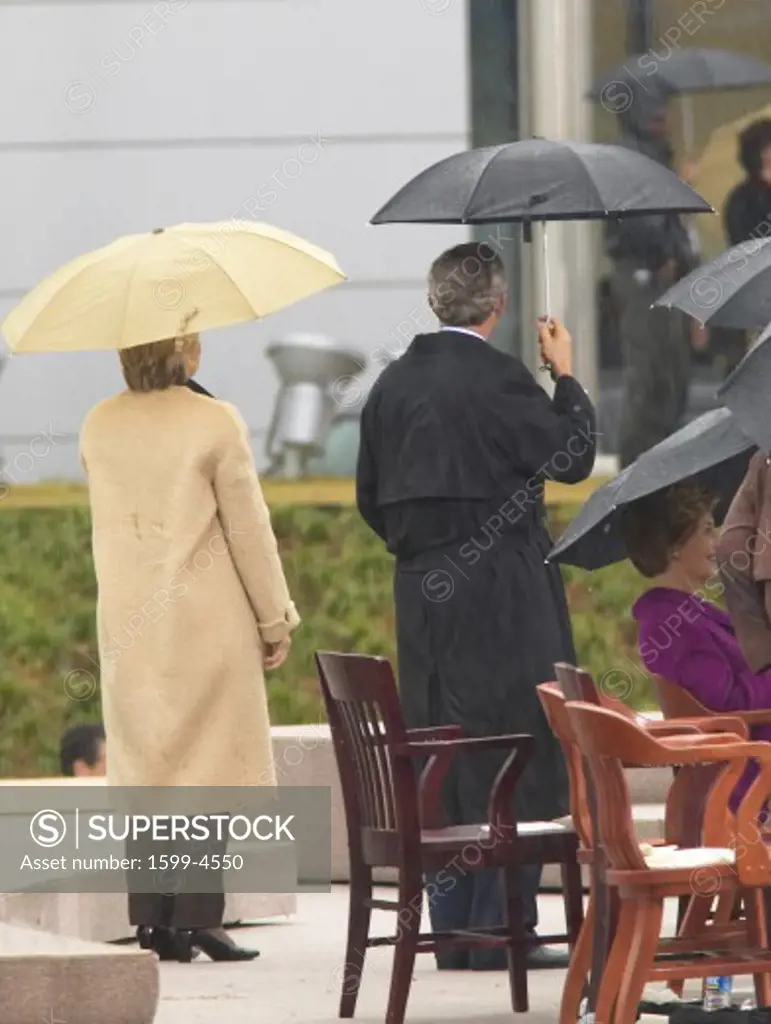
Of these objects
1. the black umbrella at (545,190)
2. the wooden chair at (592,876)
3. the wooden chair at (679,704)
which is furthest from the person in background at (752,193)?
the wooden chair at (592,876)

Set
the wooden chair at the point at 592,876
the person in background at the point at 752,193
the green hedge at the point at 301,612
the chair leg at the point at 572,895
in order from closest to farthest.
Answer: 1. the wooden chair at the point at 592,876
2. the chair leg at the point at 572,895
3. the green hedge at the point at 301,612
4. the person in background at the point at 752,193

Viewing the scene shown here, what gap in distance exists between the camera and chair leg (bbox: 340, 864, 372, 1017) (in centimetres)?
745

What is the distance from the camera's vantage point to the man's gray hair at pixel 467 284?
8.07 m

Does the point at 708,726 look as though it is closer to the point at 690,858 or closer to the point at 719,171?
the point at 690,858

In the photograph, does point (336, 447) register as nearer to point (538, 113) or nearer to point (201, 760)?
point (538, 113)

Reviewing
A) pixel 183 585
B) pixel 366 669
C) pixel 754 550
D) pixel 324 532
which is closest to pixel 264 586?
pixel 183 585

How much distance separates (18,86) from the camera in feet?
46.0

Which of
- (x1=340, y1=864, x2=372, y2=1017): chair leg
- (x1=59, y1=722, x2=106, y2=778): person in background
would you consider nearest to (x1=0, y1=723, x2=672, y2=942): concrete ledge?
(x1=59, y1=722, x2=106, y2=778): person in background

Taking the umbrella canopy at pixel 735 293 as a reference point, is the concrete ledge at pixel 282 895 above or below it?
below

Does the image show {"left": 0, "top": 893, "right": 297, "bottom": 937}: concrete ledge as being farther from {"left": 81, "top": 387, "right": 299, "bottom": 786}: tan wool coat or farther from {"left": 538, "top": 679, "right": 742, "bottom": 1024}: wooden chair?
{"left": 538, "top": 679, "right": 742, "bottom": 1024}: wooden chair

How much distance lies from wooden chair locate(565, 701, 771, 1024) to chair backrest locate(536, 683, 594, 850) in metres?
0.24

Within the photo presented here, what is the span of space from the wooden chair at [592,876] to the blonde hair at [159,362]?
6.03 ft

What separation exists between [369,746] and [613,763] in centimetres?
115

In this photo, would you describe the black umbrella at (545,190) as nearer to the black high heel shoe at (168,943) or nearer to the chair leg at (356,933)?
the chair leg at (356,933)
